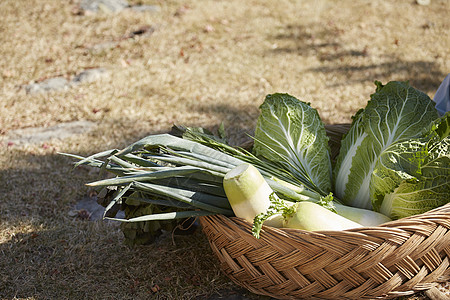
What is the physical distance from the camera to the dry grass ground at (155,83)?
2.43 meters

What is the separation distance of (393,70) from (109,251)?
3.40 meters

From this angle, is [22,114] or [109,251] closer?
[109,251]

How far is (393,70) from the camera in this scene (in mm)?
4625

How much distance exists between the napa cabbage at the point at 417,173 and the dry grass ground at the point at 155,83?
0.89 metres

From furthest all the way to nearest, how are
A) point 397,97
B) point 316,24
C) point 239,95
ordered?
point 316,24 < point 239,95 < point 397,97

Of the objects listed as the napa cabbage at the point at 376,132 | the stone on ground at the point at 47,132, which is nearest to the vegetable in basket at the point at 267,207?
the napa cabbage at the point at 376,132

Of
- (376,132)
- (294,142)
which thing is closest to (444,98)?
(376,132)

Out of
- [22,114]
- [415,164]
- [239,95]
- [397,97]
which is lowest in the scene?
[22,114]

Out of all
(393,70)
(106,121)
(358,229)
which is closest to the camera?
(358,229)

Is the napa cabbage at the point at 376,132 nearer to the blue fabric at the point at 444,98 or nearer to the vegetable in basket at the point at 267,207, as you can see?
the vegetable in basket at the point at 267,207

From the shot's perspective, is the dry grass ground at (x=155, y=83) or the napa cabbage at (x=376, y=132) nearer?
the napa cabbage at (x=376, y=132)

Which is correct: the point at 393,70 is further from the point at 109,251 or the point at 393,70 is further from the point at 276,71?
the point at 109,251

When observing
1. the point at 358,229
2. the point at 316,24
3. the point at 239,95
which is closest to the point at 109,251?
the point at 358,229

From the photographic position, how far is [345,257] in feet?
5.81
